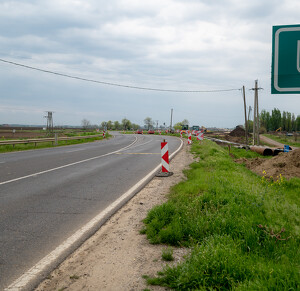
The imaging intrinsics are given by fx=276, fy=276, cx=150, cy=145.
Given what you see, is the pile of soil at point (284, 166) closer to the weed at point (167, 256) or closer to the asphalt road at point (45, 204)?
the asphalt road at point (45, 204)

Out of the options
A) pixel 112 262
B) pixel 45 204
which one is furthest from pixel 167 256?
pixel 45 204

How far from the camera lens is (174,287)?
9.30 feet

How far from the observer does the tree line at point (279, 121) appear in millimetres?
139625

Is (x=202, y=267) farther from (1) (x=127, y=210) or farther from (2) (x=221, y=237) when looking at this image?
(1) (x=127, y=210)

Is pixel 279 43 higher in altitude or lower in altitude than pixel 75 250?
higher

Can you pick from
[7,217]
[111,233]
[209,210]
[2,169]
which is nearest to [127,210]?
[111,233]

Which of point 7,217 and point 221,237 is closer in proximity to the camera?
point 221,237

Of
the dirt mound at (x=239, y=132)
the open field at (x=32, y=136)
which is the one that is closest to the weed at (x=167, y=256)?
the open field at (x=32, y=136)

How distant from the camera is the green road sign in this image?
3.28 meters

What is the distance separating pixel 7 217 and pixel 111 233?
6.97 ft

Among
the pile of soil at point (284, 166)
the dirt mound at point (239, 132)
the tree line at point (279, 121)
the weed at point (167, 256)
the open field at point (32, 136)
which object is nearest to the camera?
the weed at point (167, 256)

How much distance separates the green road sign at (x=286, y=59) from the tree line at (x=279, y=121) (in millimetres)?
143680

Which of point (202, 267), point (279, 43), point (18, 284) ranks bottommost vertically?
point (18, 284)

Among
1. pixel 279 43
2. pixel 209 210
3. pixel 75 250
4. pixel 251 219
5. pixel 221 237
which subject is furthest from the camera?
pixel 209 210
